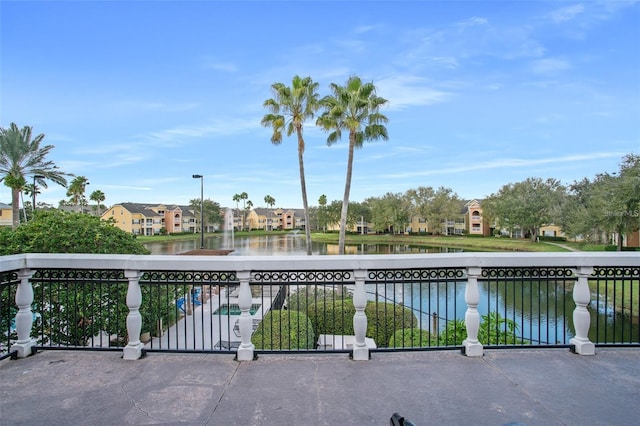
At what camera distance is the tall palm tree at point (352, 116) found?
20.8 meters

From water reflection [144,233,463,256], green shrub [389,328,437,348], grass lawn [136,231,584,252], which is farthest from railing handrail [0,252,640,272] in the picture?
grass lawn [136,231,584,252]

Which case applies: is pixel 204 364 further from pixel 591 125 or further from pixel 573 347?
pixel 591 125

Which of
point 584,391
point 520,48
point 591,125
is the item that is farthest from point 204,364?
point 591,125

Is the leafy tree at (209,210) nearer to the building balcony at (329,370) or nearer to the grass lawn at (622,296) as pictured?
the grass lawn at (622,296)

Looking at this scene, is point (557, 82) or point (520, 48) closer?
point (520, 48)

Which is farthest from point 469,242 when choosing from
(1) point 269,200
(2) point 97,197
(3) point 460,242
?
(2) point 97,197

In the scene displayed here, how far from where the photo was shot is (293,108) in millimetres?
22375

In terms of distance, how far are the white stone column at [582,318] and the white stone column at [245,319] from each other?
3.71 metres

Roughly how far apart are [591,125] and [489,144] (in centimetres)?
1426

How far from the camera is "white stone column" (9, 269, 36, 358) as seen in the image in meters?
3.84

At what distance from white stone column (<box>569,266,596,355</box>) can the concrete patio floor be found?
109 mm

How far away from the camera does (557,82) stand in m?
13.1

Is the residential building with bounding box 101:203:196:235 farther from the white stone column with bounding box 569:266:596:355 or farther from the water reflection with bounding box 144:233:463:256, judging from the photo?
the white stone column with bounding box 569:266:596:355

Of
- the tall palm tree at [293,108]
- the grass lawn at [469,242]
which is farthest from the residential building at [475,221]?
the tall palm tree at [293,108]
